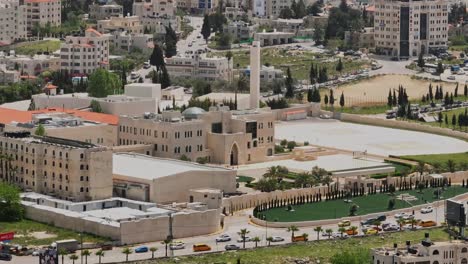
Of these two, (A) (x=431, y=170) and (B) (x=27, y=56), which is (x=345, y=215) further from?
(B) (x=27, y=56)

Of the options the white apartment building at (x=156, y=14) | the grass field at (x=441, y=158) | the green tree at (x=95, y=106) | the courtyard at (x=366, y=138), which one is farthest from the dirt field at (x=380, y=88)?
the green tree at (x=95, y=106)

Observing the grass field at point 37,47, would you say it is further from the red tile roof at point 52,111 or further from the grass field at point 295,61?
the red tile roof at point 52,111

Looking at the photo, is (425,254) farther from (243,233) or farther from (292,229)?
(292,229)

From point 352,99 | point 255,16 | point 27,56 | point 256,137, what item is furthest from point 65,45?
point 255,16

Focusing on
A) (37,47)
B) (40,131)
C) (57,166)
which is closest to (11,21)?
(37,47)

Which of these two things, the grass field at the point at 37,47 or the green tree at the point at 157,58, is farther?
the grass field at the point at 37,47
